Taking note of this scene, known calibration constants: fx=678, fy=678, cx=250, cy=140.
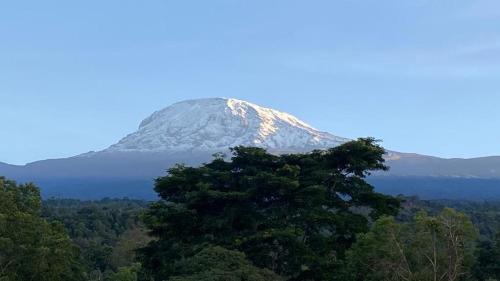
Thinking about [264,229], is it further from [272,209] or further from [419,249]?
[419,249]

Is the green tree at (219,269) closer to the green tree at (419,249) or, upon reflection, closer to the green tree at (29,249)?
the green tree at (419,249)

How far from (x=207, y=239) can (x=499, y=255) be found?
46.8 ft

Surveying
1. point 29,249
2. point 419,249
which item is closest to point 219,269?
point 419,249

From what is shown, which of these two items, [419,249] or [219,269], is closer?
[419,249]

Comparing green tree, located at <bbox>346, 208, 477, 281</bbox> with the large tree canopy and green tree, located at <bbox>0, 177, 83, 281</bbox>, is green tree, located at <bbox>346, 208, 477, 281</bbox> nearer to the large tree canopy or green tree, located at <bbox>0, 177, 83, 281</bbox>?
the large tree canopy

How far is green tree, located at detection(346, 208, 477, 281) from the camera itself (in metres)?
16.0

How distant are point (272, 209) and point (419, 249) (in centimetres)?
653

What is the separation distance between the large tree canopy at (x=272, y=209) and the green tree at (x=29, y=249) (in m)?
3.16

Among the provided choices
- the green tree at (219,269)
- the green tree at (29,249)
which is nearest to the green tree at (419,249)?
the green tree at (219,269)

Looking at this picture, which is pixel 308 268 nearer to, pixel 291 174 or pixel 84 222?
pixel 291 174

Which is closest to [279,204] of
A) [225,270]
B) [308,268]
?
[308,268]

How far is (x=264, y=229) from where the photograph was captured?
21.3 m

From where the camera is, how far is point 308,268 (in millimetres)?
20516

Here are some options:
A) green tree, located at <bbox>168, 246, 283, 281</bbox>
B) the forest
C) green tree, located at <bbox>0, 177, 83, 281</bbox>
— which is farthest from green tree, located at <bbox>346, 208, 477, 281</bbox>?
green tree, located at <bbox>0, 177, 83, 281</bbox>
